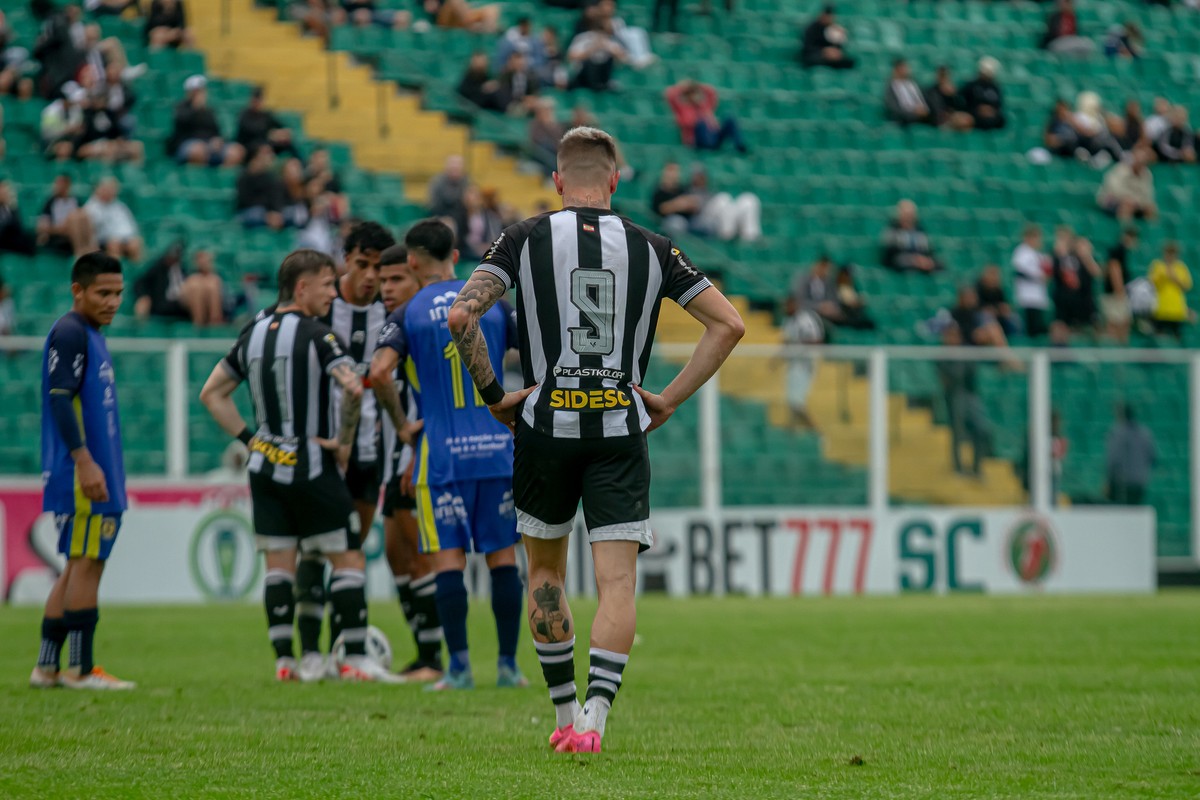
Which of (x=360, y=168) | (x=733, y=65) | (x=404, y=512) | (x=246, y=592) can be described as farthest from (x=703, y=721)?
(x=733, y=65)

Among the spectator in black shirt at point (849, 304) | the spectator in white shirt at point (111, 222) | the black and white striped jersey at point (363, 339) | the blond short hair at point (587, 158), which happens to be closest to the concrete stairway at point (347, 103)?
the spectator in black shirt at point (849, 304)

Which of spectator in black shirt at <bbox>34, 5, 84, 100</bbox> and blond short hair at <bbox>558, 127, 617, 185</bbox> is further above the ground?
spectator in black shirt at <bbox>34, 5, 84, 100</bbox>

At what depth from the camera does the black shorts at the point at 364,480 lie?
10.5 metres

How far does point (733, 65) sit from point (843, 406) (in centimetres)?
1062

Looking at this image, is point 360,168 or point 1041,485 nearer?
point 1041,485

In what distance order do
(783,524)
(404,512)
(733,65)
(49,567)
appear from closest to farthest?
(404,512)
(49,567)
(783,524)
(733,65)

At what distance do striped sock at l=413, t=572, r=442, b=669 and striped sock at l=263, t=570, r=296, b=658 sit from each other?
742 mm

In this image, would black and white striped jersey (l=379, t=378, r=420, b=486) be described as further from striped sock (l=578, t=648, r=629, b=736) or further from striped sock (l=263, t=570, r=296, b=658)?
striped sock (l=578, t=648, r=629, b=736)

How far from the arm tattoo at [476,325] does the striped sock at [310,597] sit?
4.13m

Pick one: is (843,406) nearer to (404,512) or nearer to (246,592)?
(246,592)

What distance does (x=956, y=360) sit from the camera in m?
20.0

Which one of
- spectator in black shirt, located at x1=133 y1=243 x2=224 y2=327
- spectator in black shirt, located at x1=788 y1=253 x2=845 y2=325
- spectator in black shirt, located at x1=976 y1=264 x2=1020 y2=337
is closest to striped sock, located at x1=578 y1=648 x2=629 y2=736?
spectator in black shirt, located at x1=133 y1=243 x2=224 y2=327

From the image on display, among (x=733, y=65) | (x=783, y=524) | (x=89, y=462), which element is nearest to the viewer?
(x=89, y=462)

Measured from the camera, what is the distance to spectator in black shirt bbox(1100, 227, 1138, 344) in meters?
24.9
